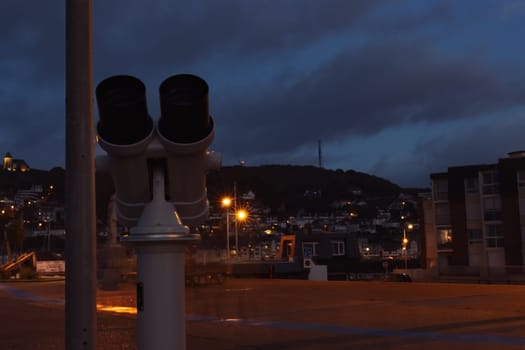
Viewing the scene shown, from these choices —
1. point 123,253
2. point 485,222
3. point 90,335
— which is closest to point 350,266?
point 485,222

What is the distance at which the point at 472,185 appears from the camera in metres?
62.2

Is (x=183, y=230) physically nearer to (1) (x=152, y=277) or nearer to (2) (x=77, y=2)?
(1) (x=152, y=277)

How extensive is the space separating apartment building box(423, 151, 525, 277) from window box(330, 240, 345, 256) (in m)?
8.31

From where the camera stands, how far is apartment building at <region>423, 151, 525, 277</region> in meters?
58.0

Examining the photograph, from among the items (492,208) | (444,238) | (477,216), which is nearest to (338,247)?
(444,238)

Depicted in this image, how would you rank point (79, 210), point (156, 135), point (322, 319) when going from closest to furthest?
point (156, 135)
point (79, 210)
point (322, 319)

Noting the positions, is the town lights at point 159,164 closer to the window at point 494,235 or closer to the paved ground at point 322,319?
the paved ground at point 322,319

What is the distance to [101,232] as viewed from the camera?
102 metres

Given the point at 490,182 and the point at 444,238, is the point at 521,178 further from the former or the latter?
the point at 444,238

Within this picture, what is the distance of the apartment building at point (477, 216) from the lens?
190ft

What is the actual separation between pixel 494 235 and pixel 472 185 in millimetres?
5274

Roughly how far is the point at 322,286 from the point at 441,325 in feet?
36.9

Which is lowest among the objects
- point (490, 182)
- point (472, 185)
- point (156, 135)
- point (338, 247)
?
point (338, 247)

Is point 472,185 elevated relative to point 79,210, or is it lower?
elevated
